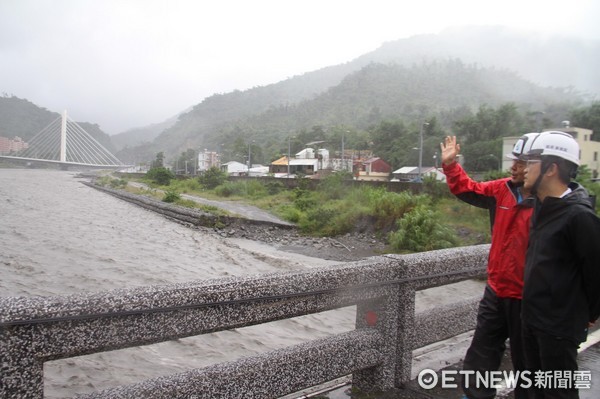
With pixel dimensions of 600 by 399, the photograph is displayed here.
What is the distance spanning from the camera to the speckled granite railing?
1837 millimetres

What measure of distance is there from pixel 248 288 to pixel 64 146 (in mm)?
90401

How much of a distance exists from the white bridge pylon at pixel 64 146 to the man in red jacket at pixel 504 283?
7820cm

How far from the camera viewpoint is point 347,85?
166m

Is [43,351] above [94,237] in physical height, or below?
above

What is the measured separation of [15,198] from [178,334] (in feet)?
163

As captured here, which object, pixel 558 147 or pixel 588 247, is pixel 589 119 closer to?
pixel 558 147

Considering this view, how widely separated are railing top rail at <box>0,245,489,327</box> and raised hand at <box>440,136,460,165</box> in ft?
2.46

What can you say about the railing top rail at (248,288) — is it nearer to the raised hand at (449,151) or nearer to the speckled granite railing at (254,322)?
the speckled granite railing at (254,322)

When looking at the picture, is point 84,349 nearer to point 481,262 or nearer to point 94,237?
point 481,262

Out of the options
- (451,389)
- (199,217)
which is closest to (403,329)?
(451,389)

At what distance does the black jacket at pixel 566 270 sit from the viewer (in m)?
2.26

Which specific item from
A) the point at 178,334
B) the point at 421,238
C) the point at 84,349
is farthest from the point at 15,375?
the point at 421,238

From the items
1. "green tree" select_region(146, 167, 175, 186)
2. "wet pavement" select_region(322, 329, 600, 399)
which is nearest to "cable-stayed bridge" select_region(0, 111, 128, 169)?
"green tree" select_region(146, 167, 175, 186)

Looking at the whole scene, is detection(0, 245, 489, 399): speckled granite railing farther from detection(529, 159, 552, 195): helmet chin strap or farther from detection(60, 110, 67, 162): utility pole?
detection(60, 110, 67, 162): utility pole
